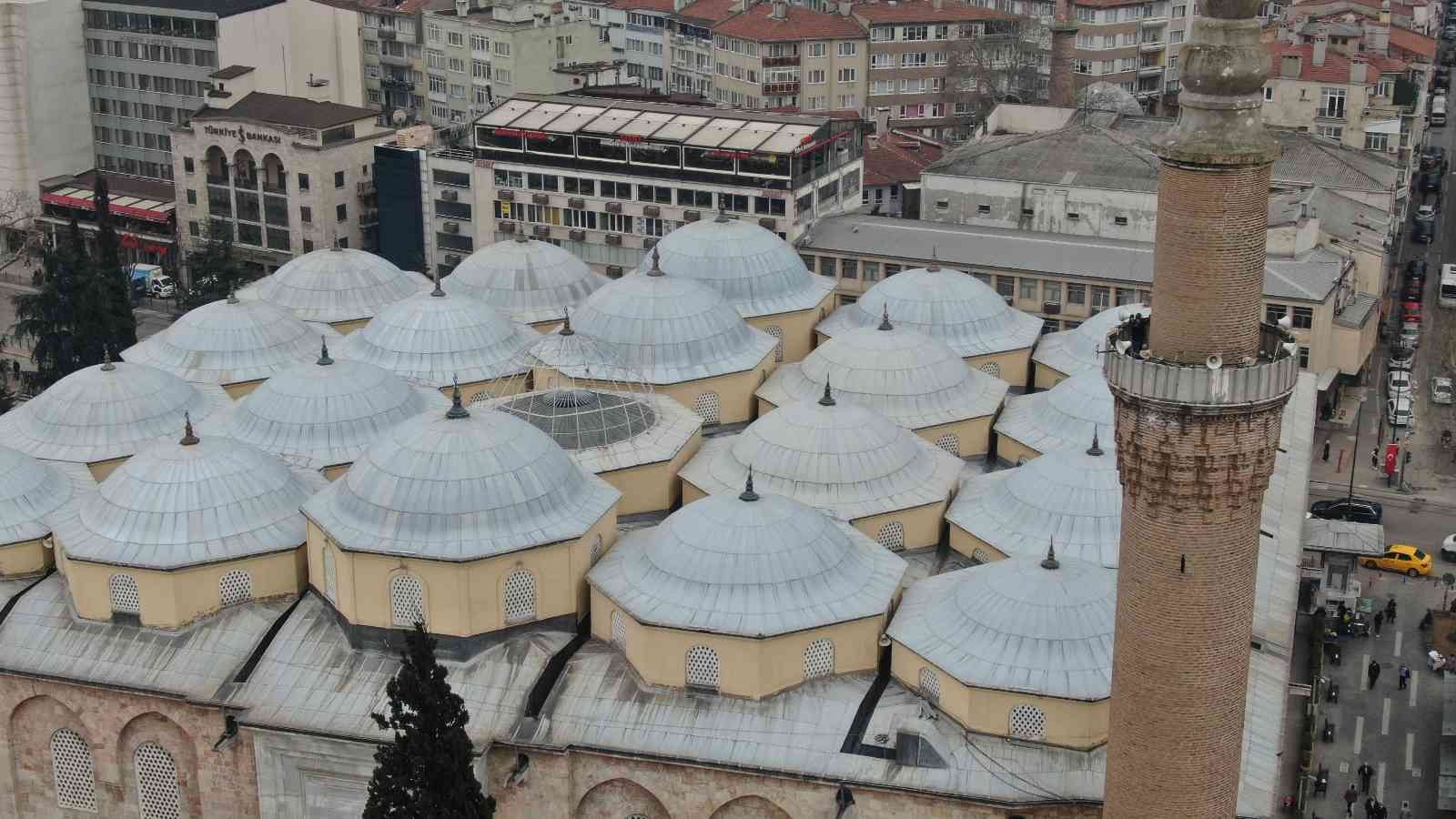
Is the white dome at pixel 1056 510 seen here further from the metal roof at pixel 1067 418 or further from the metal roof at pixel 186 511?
the metal roof at pixel 186 511

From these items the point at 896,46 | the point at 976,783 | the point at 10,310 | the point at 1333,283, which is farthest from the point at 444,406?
the point at 896,46

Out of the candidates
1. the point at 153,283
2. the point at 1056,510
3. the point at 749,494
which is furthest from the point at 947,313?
the point at 153,283

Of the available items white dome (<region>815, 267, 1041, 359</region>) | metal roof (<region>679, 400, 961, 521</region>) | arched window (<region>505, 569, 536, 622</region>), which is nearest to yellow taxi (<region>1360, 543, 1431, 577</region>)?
white dome (<region>815, 267, 1041, 359</region>)

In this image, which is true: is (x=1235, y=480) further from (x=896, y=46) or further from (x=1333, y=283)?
(x=896, y=46)

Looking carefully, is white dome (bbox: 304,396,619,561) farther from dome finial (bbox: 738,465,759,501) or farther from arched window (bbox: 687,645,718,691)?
arched window (bbox: 687,645,718,691)

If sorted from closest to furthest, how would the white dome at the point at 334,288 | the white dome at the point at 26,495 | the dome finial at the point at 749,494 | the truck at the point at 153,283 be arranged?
the dome finial at the point at 749,494 → the white dome at the point at 26,495 → the white dome at the point at 334,288 → the truck at the point at 153,283

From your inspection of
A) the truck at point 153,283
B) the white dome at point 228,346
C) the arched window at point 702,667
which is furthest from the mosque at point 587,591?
the truck at point 153,283
